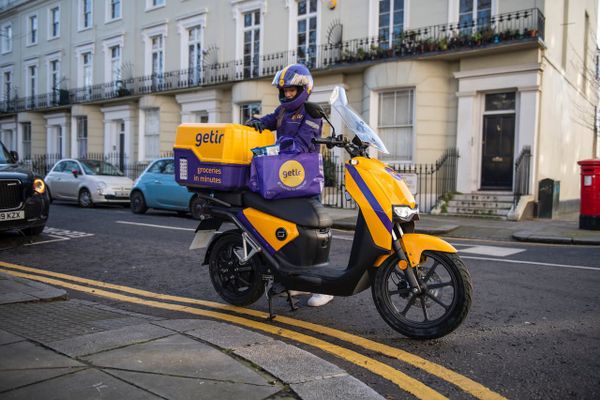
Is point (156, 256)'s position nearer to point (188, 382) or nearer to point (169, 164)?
point (188, 382)

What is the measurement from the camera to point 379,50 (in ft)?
56.4

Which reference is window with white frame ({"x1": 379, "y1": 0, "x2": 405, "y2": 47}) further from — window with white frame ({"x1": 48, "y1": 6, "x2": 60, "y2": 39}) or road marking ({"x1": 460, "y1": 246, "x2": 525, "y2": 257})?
window with white frame ({"x1": 48, "y1": 6, "x2": 60, "y2": 39})

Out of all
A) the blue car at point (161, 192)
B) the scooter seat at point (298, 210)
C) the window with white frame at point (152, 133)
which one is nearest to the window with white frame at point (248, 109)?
the window with white frame at point (152, 133)

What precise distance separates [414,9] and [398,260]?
14.8 m

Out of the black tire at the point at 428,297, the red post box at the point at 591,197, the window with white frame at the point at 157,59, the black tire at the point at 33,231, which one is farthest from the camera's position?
the window with white frame at the point at 157,59

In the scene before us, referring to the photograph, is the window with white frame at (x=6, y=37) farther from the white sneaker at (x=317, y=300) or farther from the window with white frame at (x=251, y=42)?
the white sneaker at (x=317, y=300)

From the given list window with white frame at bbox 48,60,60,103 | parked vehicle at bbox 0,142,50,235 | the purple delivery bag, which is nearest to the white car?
parked vehicle at bbox 0,142,50,235

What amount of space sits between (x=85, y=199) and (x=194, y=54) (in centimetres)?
1064

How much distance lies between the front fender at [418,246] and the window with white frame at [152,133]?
2361 cm

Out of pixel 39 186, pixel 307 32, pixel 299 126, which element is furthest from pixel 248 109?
pixel 299 126

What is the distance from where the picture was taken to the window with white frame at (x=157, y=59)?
2589 cm

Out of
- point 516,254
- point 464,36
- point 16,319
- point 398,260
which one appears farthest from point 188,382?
point 464,36

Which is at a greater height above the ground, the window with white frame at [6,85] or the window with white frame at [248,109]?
the window with white frame at [6,85]

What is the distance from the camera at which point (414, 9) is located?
16859mm
